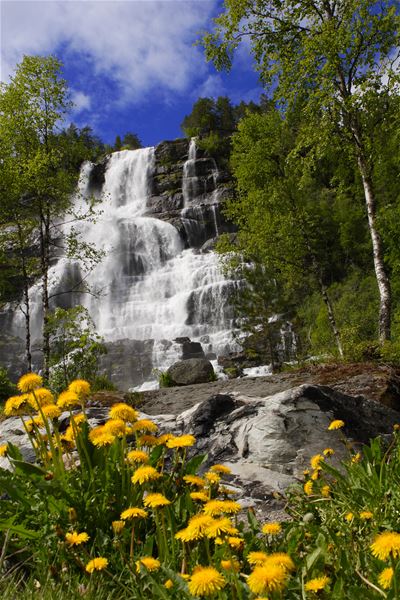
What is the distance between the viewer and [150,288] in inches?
1076

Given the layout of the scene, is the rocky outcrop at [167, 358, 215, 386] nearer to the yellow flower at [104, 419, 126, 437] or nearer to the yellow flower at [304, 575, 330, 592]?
the yellow flower at [104, 419, 126, 437]

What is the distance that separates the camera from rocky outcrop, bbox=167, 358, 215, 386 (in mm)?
14594

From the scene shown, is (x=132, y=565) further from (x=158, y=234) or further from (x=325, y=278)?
(x=158, y=234)

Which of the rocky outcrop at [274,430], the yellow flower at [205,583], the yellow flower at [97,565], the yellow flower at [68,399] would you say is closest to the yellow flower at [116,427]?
the yellow flower at [68,399]

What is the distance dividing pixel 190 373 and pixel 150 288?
13.1 meters

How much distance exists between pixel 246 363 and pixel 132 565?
58.1 ft

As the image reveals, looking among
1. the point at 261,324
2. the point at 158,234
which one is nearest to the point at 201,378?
the point at 261,324

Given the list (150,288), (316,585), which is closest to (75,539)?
(316,585)

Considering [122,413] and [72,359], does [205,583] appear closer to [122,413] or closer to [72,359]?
[122,413]

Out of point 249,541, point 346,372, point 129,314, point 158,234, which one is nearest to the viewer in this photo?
point 249,541

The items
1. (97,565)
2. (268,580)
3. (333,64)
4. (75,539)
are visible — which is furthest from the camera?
(333,64)

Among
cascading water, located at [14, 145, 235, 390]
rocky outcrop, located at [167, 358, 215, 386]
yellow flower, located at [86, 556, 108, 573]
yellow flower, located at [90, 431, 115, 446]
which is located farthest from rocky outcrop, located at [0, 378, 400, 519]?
cascading water, located at [14, 145, 235, 390]

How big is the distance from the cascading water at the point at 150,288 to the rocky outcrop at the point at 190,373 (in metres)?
5.54

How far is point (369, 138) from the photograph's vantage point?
1086 cm
